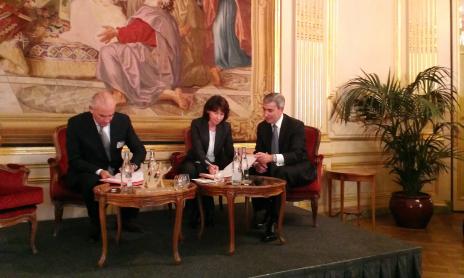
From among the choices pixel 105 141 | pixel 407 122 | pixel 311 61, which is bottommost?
pixel 105 141

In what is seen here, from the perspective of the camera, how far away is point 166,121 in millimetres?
4230

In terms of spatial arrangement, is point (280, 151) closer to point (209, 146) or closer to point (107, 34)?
point (209, 146)

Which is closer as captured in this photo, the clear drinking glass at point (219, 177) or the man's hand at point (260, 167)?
the clear drinking glass at point (219, 177)

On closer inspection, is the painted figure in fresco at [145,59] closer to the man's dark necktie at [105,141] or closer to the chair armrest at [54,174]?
the man's dark necktie at [105,141]

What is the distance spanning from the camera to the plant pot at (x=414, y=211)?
455cm

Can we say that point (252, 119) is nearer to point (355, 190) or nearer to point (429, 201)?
point (355, 190)

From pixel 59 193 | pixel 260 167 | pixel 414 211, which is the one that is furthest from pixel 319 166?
pixel 59 193

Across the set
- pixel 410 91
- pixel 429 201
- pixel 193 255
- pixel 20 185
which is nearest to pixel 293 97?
pixel 410 91

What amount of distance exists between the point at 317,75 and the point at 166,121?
1884 mm

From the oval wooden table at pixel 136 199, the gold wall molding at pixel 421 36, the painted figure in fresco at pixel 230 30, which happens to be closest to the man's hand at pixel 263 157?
the oval wooden table at pixel 136 199

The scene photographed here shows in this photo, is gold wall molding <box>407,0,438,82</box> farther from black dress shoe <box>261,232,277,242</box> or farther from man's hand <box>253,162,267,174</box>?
black dress shoe <box>261,232,277,242</box>

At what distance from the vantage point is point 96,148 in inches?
125

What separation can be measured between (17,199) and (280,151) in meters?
2.04

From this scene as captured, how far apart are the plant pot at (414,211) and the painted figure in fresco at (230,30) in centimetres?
232
